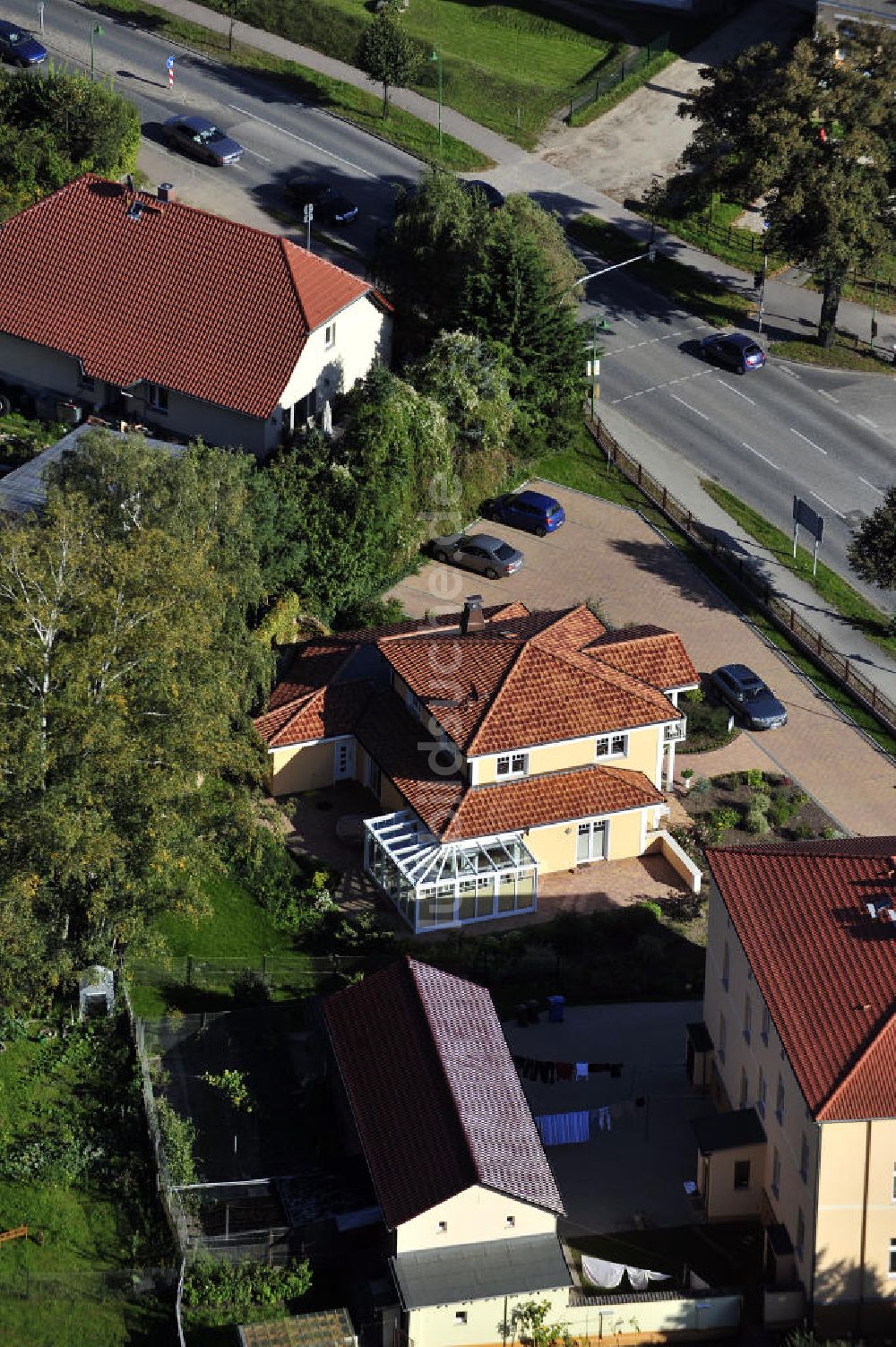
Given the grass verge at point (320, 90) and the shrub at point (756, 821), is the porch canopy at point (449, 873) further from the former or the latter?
the grass verge at point (320, 90)

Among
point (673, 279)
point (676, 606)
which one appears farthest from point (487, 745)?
point (673, 279)

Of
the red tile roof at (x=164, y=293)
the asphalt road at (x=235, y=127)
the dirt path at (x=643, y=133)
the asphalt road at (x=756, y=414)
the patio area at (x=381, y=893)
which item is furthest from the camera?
the dirt path at (x=643, y=133)

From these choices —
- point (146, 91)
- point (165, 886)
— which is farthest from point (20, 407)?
point (165, 886)

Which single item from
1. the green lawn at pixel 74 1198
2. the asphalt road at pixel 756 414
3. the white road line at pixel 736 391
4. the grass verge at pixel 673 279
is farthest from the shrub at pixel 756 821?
the grass verge at pixel 673 279

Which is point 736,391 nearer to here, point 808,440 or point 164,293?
point 808,440

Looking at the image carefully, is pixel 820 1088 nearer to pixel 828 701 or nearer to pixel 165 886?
pixel 165 886
